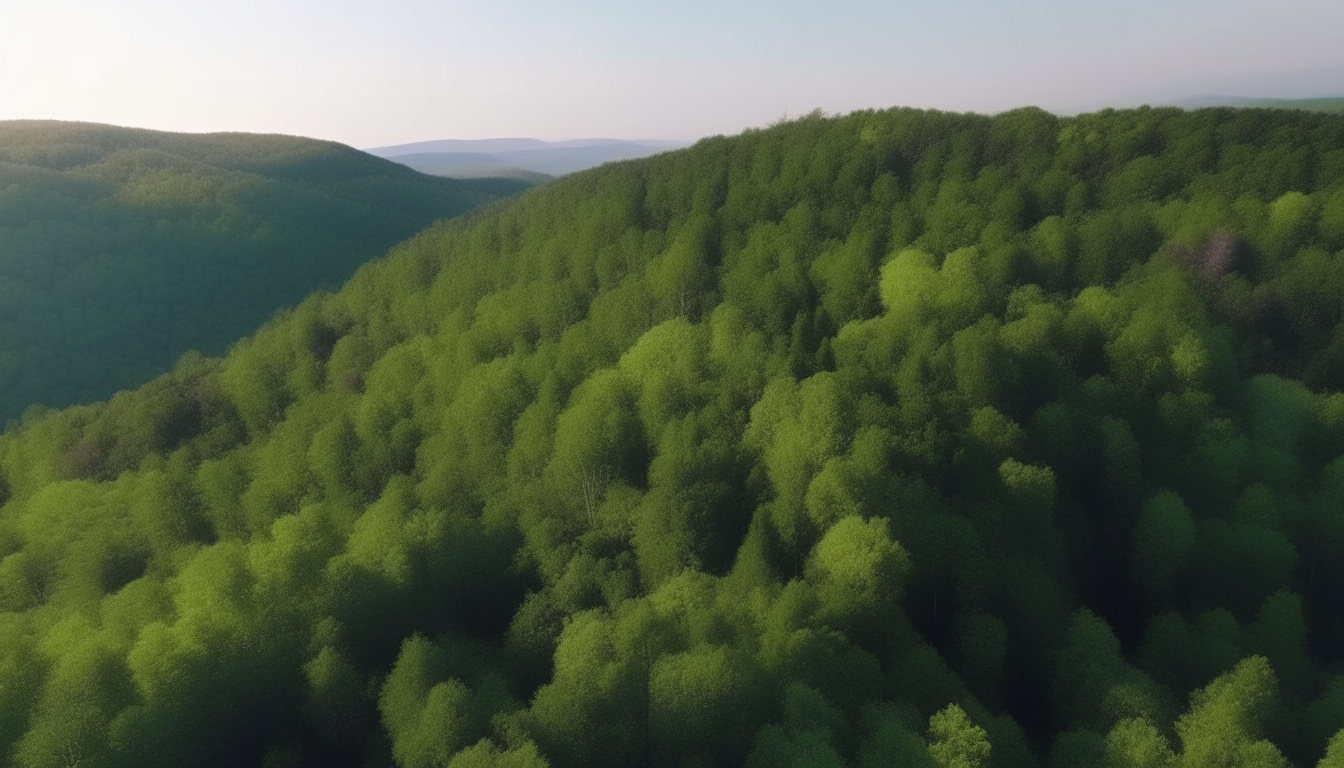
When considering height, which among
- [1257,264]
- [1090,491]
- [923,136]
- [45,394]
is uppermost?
A: [923,136]

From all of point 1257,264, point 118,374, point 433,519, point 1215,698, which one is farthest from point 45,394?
point 1257,264

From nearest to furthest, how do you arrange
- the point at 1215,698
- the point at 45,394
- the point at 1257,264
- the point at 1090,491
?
Answer: the point at 1215,698 < the point at 1090,491 < the point at 1257,264 < the point at 45,394

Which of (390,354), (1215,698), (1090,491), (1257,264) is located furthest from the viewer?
(390,354)

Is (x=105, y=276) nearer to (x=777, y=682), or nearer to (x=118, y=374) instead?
(x=118, y=374)

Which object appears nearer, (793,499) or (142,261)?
(793,499)

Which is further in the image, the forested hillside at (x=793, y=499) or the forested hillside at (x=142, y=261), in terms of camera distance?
the forested hillside at (x=142, y=261)
